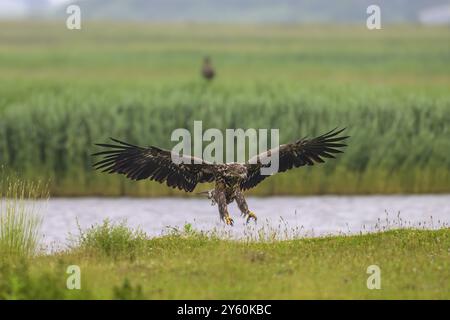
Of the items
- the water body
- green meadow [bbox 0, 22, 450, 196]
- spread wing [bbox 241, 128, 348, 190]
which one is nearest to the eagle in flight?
spread wing [bbox 241, 128, 348, 190]

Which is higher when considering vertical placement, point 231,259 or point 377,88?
point 377,88

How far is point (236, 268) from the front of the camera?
41.4 ft

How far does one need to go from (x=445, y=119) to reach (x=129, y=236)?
12.7 metres

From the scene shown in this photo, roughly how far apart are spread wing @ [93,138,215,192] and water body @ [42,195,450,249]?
5.30 m

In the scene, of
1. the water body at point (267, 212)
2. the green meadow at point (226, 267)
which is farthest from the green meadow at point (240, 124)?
the green meadow at point (226, 267)

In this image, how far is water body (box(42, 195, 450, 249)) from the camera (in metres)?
20.9

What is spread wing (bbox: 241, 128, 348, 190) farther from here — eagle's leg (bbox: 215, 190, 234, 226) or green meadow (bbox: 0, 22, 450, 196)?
green meadow (bbox: 0, 22, 450, 196)

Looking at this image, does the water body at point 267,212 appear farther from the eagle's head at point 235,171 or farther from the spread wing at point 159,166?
the eagle's head at point 235,171

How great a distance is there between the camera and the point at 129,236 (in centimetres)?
1459

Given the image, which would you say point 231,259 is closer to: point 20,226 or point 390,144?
point 20,226

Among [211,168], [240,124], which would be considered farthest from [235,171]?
[240,124]

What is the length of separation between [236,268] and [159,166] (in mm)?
2705
